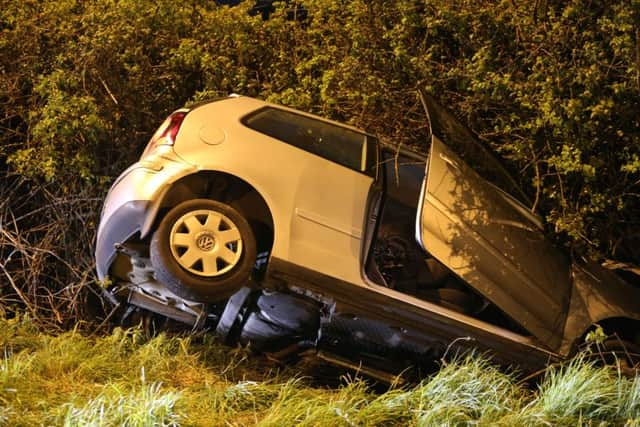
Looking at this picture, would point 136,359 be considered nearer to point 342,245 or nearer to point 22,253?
point 342,245

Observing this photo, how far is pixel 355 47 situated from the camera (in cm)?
587

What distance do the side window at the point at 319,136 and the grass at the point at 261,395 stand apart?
145 centimetres

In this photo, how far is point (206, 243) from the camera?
4449 mm

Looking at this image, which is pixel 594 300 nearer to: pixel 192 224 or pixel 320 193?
pixel 320 193

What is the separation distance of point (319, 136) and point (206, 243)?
1.13 metres

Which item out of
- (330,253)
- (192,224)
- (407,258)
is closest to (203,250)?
(192,224)

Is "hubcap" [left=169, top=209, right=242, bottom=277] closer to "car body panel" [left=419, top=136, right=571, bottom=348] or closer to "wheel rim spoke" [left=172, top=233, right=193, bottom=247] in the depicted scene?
"wheel rim spoke" [left=172, top=233, right=193, bottom=247]

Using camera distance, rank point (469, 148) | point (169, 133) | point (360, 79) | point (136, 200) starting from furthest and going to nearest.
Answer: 1. point (360, 79)
2. point (469, 148)
3. point (169, 133)
4. point (136, 200)

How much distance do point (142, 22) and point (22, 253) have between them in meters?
2.31

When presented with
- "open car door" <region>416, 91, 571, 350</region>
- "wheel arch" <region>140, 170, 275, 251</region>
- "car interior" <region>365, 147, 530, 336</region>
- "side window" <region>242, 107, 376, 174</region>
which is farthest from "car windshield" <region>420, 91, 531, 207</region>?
"wheel arch" <region>140, 170, 275, 251</region>

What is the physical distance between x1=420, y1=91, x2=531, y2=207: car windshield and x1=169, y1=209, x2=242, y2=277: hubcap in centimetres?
146

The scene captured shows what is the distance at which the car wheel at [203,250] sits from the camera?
4.36 m

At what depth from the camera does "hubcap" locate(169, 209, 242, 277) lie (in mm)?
4402

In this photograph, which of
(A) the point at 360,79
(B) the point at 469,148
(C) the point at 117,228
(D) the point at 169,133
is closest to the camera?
(C) the point at 117,228
